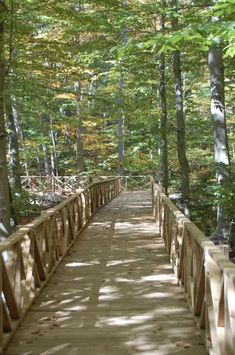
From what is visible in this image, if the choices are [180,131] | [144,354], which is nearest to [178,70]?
[180,131]

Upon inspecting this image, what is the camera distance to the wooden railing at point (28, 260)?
163 inches

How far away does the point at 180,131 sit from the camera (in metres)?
12.9

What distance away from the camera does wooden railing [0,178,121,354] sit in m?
4.13

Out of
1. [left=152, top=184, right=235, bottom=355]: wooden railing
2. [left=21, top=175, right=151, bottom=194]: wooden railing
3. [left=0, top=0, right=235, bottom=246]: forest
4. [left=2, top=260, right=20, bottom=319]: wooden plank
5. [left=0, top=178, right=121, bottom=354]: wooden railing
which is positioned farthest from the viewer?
[left=21, top=175, right=151, bottom=194]: wooden railing

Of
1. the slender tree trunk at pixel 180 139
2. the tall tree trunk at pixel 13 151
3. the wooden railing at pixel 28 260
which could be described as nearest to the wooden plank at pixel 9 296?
the wooden railing at pixel 28 260

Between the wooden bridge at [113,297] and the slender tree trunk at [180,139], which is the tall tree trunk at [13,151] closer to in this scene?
the slender tree trunk at [180,139]

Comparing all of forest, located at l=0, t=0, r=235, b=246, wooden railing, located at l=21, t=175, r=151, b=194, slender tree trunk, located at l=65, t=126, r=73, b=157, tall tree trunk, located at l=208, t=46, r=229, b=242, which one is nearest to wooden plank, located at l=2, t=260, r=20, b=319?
forest, located at l=0, t=0, r=235, b=246

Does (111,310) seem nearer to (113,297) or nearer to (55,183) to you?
(113,297)

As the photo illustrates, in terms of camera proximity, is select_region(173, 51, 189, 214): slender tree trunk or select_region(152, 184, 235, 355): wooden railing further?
select_region(173, 51, 189, 214): slender tree trunk

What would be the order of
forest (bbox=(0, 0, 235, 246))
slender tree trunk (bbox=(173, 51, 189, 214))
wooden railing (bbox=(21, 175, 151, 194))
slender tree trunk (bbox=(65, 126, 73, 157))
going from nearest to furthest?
forest (bbox=(0, 0, 235, 246)) < slender tree trunk (bbox=(173, 51, 189, 214)) < wooden railing (bbox=(21, 175, 151, 194)) < slender tree trunk (bbox=(65, 126, 73, 157))

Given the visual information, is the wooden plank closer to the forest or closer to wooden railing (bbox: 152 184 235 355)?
wooden railing (bbox: 152 184 235 355)

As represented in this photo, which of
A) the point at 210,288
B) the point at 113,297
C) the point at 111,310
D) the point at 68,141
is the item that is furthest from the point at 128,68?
the point at 68,141

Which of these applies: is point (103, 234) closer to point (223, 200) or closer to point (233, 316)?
point (223, 200)

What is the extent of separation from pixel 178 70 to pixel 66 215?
6.43 metres
